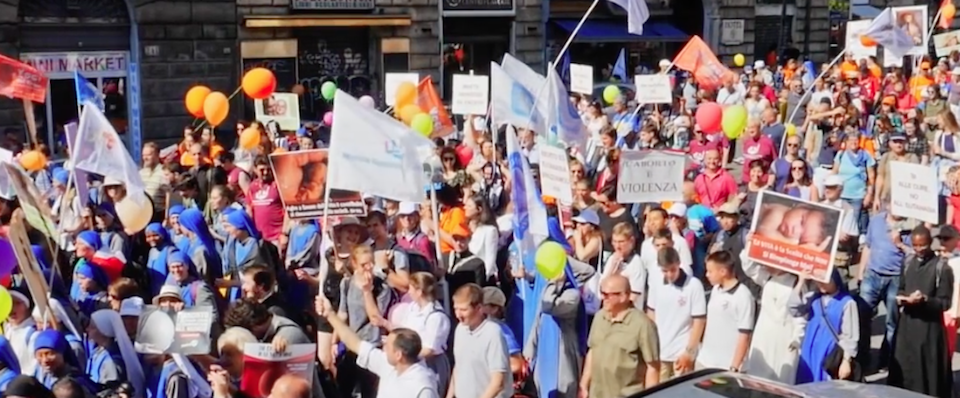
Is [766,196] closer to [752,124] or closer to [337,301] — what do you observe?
[337,301]

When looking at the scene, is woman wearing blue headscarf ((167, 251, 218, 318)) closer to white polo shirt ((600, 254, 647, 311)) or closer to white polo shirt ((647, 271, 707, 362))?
white polo shirt ((600, 254, 647, 311))

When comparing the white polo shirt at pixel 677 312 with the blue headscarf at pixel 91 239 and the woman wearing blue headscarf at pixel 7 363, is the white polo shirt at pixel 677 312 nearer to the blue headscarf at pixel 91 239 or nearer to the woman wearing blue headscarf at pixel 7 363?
the woman wearing blue headscarf at pixel 7 363

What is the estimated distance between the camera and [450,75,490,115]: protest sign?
1196 centimetres

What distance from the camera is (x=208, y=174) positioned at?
1066 centimetres

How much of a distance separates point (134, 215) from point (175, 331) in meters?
3.06

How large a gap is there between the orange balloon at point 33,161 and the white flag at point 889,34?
375 inches

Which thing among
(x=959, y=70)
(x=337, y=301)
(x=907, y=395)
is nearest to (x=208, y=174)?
(x=337, y=301)

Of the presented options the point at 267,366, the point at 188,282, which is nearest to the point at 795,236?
the point at 267,366

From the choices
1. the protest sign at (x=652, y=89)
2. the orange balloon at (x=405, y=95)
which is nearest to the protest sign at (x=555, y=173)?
the orange balloon at (x=405, y=95)

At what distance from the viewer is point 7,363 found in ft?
18.3

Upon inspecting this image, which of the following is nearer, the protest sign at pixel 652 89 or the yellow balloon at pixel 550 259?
the yellow balloon at pixel 550 259

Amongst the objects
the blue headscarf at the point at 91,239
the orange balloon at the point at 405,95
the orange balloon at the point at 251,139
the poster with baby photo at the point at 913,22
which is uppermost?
the poster with baby photo at the point at 913,22

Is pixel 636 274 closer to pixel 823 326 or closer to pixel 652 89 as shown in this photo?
pixel 823 326

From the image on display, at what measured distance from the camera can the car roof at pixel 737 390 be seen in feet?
14.7
